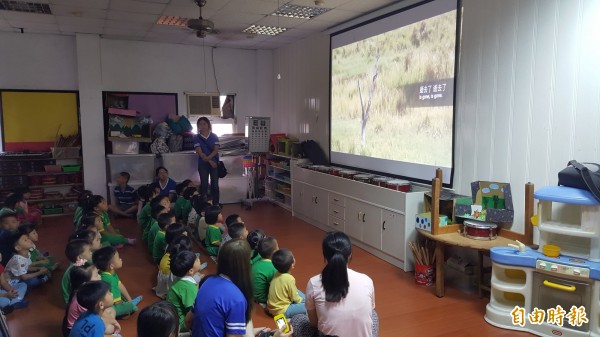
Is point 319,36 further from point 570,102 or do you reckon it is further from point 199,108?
point 570,102

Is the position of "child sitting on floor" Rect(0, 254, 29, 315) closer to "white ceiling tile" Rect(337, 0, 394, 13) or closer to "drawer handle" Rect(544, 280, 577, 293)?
"drawer handle" Rect(544, 280, 577, 293)

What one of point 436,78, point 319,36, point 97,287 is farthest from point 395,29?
point 97,287

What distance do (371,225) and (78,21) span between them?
5142 millimetres

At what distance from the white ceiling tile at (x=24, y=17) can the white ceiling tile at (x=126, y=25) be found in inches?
29.5

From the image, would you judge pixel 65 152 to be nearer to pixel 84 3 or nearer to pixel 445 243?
pixel 84 3

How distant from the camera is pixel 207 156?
7016 millimetres

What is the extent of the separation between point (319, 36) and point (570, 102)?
4.24 metres

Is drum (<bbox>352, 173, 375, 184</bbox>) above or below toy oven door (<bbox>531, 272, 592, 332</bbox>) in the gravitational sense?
above

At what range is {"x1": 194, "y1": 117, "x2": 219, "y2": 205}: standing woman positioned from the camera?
7062 millimetres

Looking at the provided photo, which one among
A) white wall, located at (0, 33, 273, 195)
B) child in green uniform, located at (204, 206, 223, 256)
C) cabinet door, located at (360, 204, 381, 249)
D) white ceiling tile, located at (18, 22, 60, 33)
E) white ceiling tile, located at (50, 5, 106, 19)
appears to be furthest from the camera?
white wall, located at (0, 33, 273, 195)

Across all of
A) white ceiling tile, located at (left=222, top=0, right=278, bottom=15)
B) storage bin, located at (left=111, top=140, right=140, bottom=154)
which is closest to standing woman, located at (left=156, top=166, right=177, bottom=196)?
storage bin, located at (left=111, top=140, right=140, bottom=154)

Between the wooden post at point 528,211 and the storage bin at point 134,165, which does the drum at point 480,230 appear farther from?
the storage bin at point 134,165

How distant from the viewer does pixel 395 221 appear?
4.46m

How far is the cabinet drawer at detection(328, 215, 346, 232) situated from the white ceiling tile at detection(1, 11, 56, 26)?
486 cm
